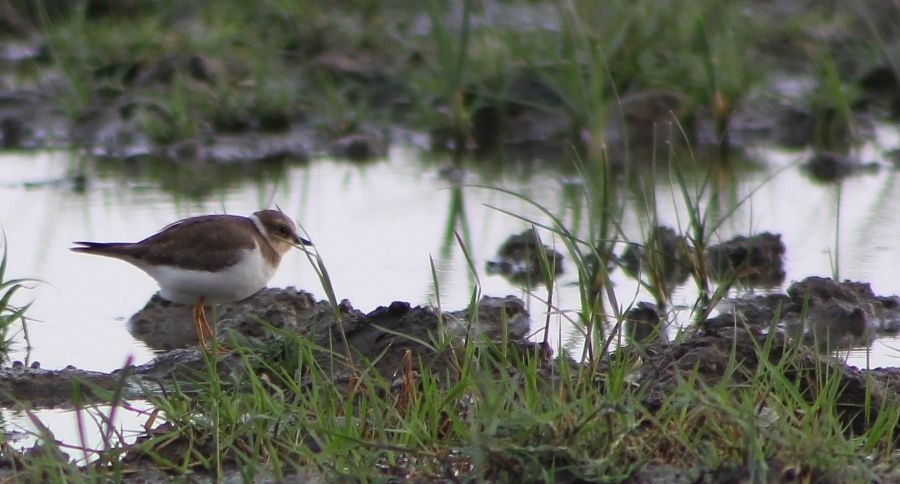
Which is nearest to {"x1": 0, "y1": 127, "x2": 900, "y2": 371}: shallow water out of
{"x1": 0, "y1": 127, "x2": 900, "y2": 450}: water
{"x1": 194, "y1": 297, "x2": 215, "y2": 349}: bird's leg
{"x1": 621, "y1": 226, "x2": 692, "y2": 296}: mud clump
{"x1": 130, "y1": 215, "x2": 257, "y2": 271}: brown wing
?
{"x1": 0, "y1": 127, "x2": 900, "y2": 450}: water

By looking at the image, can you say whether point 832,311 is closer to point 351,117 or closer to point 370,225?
point 370,225

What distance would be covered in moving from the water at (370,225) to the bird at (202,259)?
0.94 ft

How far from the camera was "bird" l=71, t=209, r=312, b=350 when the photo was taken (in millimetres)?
6355

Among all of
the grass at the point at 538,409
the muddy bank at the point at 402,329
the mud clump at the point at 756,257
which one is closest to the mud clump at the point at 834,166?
the grass at the point at 538,409

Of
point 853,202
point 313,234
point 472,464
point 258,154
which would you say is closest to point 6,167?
point 258,154

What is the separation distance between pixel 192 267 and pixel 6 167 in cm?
416

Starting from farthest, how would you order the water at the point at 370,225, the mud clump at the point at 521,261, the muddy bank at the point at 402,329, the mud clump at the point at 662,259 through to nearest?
1. the mud clump at the point at 521,261
2. the water at the point at 370,225
3. the mud clump at the point at 662,259
4. the muddy bank at the point at 402,329

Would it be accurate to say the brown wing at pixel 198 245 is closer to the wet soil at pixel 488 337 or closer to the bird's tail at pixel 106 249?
the bird's tail at pixel 106 249

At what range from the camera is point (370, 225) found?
27.5ft

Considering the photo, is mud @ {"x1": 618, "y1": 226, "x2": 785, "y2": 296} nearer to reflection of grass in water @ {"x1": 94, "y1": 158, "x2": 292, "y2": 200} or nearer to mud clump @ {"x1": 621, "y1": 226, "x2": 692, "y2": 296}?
mud clump @ {"x1": 621, "y1": 226, "x2": 692, "y2": 296}

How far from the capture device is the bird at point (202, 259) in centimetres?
636

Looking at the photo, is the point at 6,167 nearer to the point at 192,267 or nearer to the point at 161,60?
the point at 161,60

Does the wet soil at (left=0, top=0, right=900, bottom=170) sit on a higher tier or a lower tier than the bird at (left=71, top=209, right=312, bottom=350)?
higher

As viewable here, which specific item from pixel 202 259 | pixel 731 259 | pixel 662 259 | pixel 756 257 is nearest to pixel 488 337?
pixel 662 259
